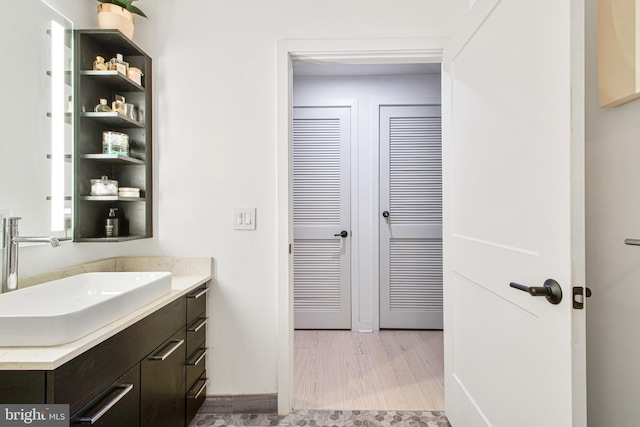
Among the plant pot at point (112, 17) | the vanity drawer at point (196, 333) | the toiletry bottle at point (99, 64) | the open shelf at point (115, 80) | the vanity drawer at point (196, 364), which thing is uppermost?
the plant pot at point (112, 17)

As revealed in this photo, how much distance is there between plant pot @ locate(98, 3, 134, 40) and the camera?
60.1 inches

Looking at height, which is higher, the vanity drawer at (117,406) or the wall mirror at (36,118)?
the wall mirror at (36,118)

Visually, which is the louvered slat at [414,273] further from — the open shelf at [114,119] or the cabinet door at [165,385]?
the open shelf at [114,119]

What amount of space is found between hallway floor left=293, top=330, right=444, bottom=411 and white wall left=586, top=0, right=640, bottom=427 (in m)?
0.95

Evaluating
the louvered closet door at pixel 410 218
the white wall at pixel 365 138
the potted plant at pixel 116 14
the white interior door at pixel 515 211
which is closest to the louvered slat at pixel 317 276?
the white wall at pixel 365 138

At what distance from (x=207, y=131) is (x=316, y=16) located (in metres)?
0.87

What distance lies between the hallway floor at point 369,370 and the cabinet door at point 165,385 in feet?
2.21

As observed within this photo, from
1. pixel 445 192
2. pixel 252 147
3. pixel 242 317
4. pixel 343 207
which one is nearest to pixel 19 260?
pixel 242 317

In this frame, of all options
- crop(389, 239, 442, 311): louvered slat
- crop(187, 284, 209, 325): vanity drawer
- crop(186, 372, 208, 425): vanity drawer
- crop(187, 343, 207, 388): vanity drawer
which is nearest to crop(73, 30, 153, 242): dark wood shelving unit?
crop(187, 284, 209, 325): vanity drawer

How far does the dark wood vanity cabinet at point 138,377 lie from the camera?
2.46 feet

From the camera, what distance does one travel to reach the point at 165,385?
1267mm

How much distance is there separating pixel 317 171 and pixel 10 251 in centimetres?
211

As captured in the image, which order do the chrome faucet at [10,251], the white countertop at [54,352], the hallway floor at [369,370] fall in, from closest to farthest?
the white countertop at [54,352] → the chrome faucet at [10,251] → the hallway floor at [369,370]
